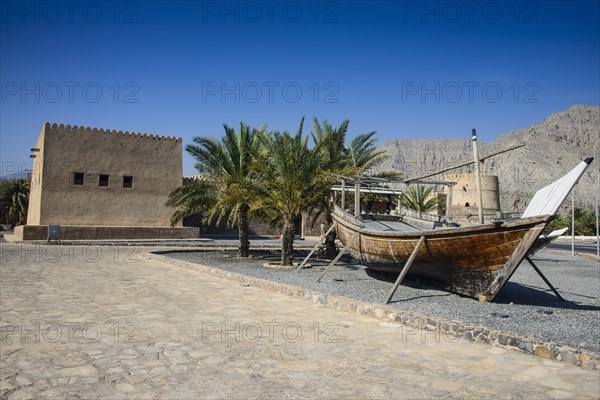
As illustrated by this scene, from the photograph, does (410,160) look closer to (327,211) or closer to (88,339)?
(327,211)

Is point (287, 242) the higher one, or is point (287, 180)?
point (287, 180)

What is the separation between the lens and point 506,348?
5.26 meters

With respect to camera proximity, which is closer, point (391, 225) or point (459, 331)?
point (459, 331)

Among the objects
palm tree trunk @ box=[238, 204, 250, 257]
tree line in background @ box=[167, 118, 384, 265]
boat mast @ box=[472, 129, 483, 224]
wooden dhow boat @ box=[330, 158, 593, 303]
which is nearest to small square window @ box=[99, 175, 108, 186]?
tree line in background @ box=[167, 118, 384, 265]

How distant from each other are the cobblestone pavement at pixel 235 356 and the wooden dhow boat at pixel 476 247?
207 cm

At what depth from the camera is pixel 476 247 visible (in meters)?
7.49

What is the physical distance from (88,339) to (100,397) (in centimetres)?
178

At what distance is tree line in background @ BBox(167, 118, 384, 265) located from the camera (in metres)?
13.0

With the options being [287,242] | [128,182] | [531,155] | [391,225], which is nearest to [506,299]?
[391,225]

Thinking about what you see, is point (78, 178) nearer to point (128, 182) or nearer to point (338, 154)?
point (128, 182)

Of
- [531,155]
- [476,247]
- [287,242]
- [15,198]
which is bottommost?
[287,242]

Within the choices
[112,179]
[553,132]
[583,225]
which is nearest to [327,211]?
[112,179]

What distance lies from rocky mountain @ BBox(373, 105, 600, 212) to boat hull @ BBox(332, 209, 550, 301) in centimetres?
5204

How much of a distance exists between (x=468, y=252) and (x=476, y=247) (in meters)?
0.18
